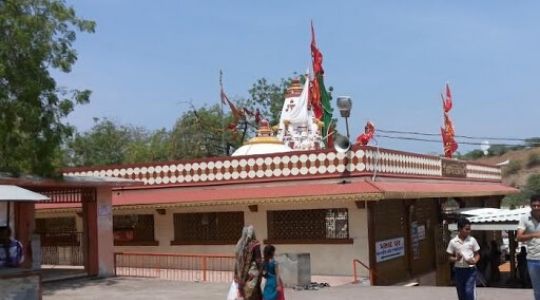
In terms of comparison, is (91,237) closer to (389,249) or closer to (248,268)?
Result: (389,249)

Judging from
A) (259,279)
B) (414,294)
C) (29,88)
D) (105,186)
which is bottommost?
(414,294)

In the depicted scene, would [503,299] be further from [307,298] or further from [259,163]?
[259,163]

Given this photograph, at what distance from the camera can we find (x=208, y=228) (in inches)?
829

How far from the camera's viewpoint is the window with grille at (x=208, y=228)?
20531 millimetres

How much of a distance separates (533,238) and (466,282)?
7.60 feet

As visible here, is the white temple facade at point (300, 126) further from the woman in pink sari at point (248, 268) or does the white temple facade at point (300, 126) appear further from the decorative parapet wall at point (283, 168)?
the woman in pink sari at point (248, 268)

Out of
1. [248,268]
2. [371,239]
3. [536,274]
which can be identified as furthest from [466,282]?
[371,239]

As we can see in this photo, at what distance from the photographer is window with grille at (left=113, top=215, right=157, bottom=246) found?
72.2 ft

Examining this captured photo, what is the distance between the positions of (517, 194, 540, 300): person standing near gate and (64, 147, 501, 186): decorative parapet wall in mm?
9957

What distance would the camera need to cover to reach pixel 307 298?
43.9ft

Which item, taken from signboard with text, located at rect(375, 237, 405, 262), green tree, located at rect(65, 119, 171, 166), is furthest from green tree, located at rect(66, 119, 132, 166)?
signboard with text, located at rect(375, 237, 405, 262)

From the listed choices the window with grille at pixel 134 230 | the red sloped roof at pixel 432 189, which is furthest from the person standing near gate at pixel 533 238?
the window with grille at pixel 134 230

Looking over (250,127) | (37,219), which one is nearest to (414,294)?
(37,219)

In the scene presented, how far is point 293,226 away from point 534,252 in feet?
38.4
